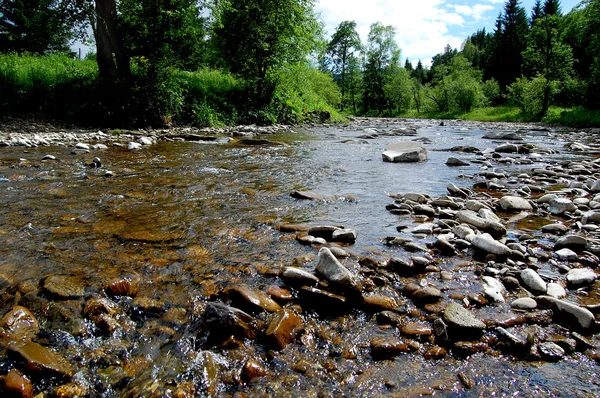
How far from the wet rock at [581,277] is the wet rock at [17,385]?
435cm

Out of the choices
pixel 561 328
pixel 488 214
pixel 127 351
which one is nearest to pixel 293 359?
pixel 127 351

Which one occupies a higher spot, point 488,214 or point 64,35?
point 64,35

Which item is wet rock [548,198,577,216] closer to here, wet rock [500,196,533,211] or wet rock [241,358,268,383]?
wet rock [500,196,533,211]

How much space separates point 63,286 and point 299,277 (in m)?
2.06

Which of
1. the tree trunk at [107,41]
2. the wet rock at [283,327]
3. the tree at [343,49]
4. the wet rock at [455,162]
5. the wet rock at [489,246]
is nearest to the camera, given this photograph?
the wet rock at [283,327]

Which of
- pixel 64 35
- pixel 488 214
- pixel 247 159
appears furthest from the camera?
pixel 64 35

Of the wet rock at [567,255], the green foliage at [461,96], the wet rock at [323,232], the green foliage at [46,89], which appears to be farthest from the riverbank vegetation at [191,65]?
the wet rock at [567,255]

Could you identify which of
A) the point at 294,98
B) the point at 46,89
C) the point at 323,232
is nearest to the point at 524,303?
the point at 323,232

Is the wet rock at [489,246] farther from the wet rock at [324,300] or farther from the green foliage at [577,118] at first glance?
the green foliage at [577,118]

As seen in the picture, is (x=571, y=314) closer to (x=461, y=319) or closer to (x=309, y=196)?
(x=461, y=319)

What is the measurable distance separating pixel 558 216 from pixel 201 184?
20.9ft

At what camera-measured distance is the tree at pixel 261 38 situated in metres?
23.8

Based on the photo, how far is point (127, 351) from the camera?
245 centimetres

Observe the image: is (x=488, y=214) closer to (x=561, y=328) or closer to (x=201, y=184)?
(x=561, y=328)
